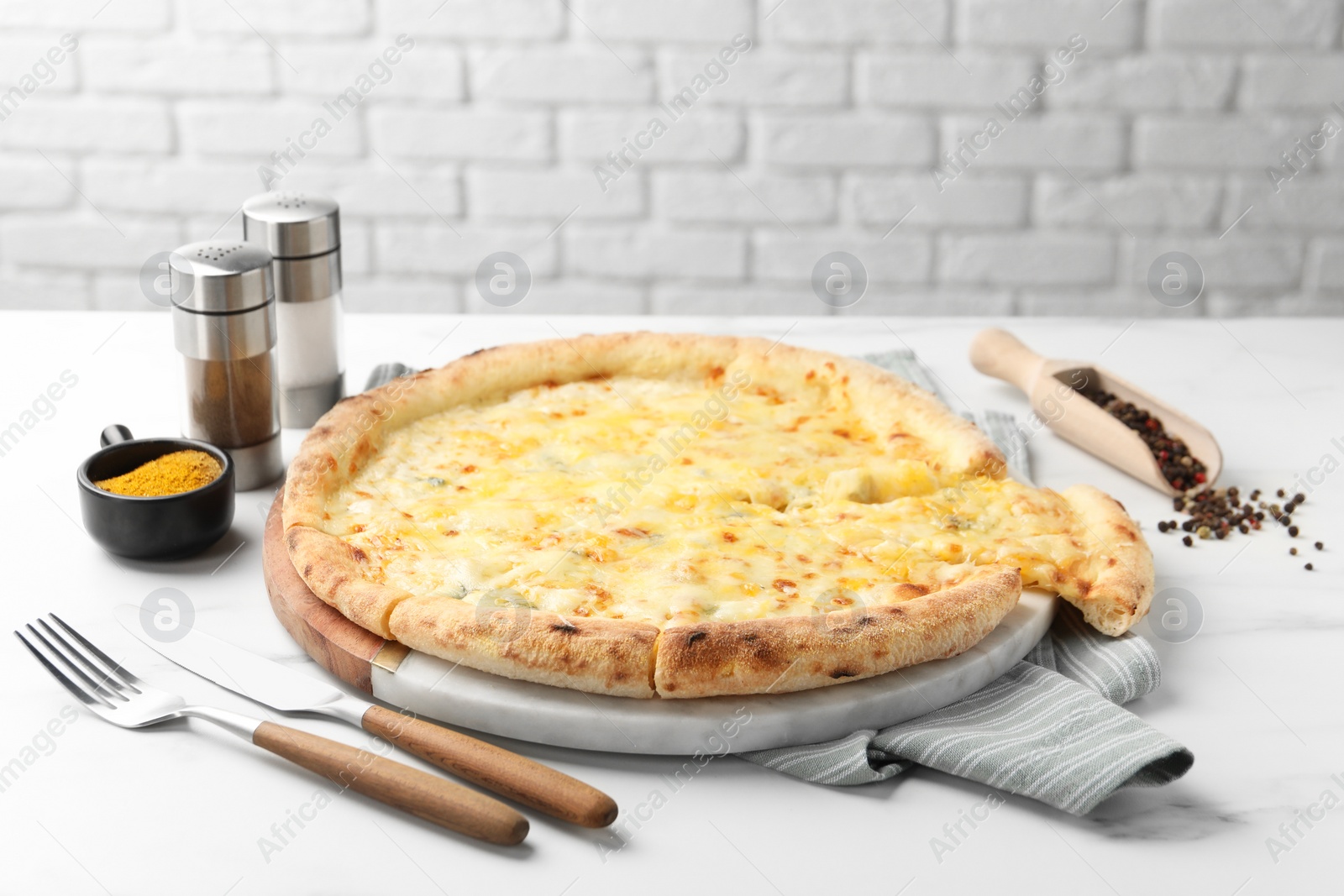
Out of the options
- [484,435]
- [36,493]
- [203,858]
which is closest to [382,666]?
[203,858]

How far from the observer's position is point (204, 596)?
257 centimetres

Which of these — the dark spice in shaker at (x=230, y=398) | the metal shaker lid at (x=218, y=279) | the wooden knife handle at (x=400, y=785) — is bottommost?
the wooden knife handle at (x=400, y=785)

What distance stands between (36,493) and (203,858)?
138 centimetres

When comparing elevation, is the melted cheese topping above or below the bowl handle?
below

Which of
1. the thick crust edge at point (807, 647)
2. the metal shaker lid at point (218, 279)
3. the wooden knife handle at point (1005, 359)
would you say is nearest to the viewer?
the thick crust edge at point (807, 647)

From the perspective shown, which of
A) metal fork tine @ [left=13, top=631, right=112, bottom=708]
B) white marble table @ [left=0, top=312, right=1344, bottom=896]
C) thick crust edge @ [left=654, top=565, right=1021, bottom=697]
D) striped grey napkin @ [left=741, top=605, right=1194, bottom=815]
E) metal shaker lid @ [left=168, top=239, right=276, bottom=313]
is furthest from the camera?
metal shaker lid @ [left=168, top=239, right=276, bottom=313]

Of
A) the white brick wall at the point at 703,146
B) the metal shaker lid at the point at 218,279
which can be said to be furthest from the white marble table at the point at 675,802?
the white brick wall at the point at 703,146

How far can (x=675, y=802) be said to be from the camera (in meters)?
2.05

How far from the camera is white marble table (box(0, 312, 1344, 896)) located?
187cm

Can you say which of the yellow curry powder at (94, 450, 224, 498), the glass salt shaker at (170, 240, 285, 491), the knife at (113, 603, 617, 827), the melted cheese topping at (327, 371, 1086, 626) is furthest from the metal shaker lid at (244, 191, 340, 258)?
the knife at (113, 603, 617, 827)

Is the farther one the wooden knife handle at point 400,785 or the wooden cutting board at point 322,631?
the wooden cutting board at point 322,631

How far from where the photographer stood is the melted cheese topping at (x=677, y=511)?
93.3 inches

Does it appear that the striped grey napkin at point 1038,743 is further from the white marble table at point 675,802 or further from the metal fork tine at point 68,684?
the metal fork tine at point 68,684

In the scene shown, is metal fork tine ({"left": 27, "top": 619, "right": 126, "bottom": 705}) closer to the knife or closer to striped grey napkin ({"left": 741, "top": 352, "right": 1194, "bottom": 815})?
the knife
